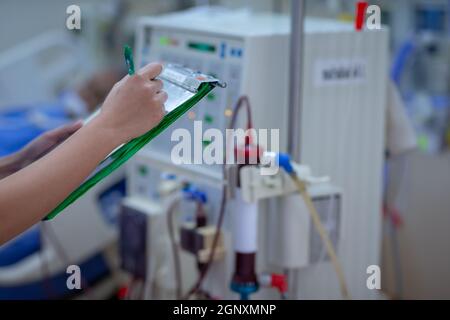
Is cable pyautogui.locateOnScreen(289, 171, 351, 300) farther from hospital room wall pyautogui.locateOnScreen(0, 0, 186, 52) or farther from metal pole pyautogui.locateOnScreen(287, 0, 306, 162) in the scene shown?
hospital room wall pyautogui.locateOnScreen(0, 0, 186, 52)

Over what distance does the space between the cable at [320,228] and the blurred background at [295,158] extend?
33 millimetres

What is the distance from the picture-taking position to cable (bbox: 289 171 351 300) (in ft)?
5.28

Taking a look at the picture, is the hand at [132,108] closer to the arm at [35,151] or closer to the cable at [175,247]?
the arm at [35,151]

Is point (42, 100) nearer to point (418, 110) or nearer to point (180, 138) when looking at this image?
point (418, 110)

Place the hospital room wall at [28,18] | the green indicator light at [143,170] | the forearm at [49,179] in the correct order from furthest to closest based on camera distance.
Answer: the hospital room wall at [28,18], the green indicator light at [143,170], the forearm at [49,179]

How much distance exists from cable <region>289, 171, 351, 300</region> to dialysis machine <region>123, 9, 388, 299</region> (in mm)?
25

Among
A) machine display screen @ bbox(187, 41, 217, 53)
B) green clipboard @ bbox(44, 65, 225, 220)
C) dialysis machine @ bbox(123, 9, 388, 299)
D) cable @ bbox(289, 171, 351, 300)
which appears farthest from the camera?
machine display screen @ bbox(187, 41, 217, 53)

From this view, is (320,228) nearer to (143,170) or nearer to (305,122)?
(305,122)

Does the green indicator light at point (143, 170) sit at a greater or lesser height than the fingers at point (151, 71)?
lesser

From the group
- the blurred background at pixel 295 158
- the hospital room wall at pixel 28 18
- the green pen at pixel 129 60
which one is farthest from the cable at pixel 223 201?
the hospital room wall at pixel 28 18

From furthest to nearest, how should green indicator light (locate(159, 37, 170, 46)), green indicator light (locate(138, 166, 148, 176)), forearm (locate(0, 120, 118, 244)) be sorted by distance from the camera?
green indicator light (locate(138, 166, 148, 176)), green indicator light (locate(159, 37, 170, 46)), forearm (locate(0, 120, 118, 244))

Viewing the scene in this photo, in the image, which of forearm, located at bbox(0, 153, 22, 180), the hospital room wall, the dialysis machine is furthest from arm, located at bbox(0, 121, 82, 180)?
the hospital room wall

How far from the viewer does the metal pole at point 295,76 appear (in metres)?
1.62

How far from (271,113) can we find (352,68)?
0.83 ft
